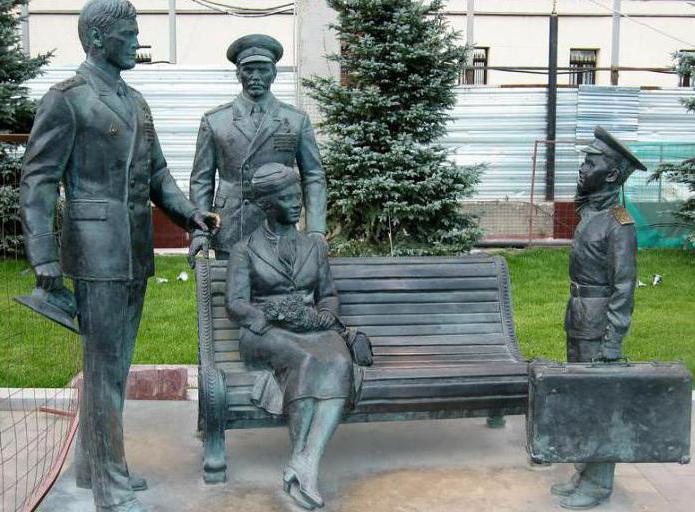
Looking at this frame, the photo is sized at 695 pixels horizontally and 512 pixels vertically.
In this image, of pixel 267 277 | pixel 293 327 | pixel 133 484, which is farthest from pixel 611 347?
pixel 133 484

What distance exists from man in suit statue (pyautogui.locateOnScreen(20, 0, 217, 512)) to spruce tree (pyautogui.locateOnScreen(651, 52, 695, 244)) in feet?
32.2

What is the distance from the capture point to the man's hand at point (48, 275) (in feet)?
12.9

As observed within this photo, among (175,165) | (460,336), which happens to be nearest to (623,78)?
(175,165)

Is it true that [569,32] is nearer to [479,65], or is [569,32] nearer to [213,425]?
[479,65]

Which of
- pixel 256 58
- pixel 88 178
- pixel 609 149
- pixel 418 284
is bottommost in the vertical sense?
pixel 418 284

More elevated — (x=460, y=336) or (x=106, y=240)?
(x=106, y=240)

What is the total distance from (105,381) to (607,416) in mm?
2334

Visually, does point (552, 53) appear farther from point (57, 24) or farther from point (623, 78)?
point (57, 24)

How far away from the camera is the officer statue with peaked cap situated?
4.67m

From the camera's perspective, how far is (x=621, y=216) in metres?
4.77

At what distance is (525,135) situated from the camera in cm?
1421

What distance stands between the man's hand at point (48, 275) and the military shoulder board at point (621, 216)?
2.72 m

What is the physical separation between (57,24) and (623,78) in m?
11.4

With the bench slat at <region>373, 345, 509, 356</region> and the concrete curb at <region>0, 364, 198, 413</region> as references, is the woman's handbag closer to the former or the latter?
the bench slat at <region>373, 345, 509, 356</region>
